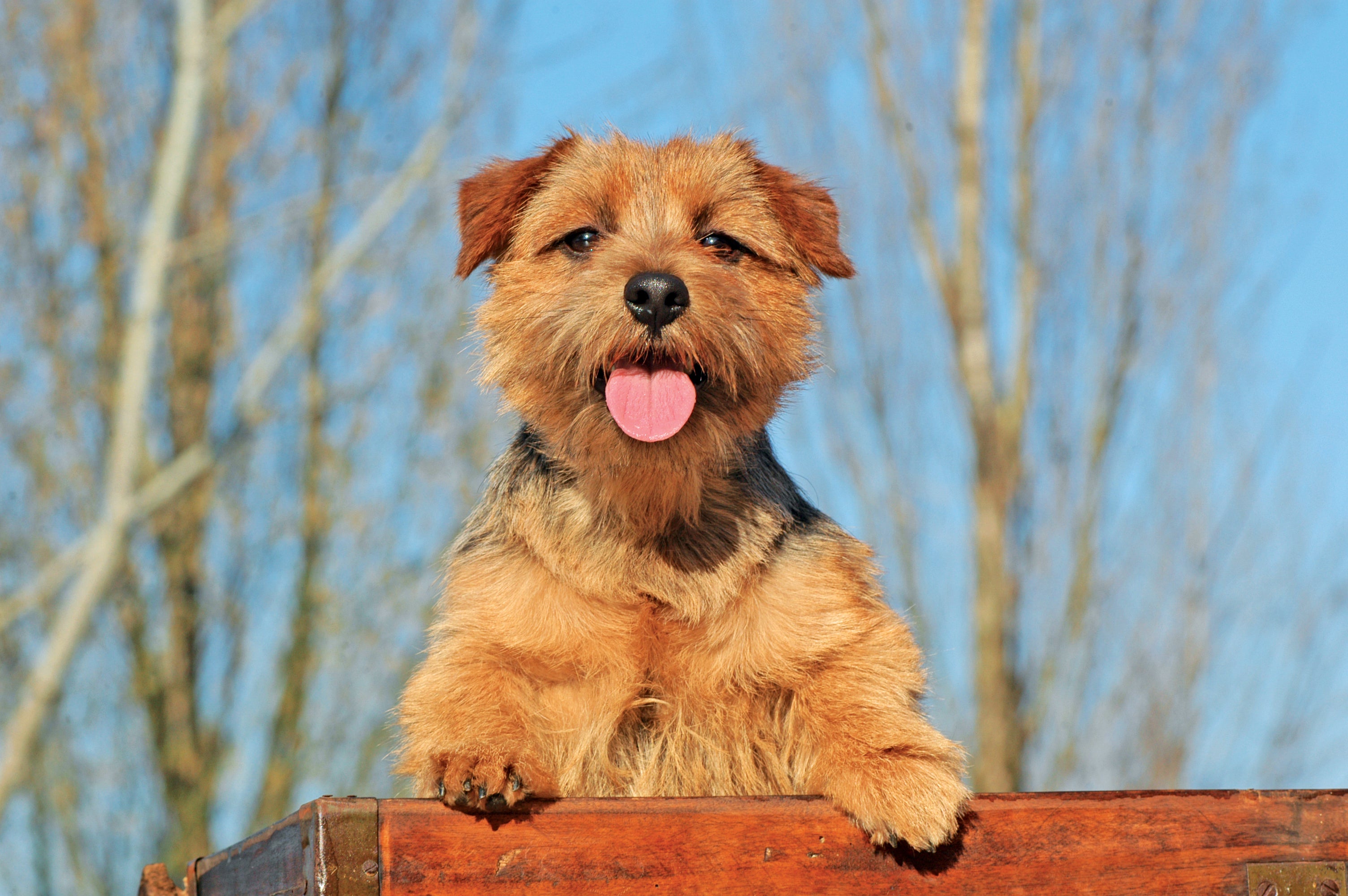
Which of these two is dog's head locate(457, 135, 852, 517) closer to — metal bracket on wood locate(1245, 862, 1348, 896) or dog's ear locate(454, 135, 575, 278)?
dog's ear locate(454, 135, 575, 278)

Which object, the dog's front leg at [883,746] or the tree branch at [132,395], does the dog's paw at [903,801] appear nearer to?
the dog's front leg at [883,746]

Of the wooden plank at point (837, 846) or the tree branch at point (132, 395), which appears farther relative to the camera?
the tree branch at point (132, 395)

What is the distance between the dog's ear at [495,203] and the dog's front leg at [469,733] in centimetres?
103

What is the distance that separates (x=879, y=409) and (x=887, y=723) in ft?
25.7

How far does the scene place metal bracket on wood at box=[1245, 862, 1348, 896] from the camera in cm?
262

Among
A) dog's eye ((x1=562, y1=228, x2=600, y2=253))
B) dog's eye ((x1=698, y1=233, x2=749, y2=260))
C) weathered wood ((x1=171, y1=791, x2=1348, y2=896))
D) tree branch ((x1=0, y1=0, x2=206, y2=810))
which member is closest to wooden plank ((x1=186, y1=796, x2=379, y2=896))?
weathered wood ((x1=171, y1=791, x2=1348, y2=896))

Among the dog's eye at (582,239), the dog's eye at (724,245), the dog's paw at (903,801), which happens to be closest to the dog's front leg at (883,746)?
the dog's paw at (903,801)

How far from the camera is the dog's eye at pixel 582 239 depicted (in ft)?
10.1

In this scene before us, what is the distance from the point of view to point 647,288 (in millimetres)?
2652

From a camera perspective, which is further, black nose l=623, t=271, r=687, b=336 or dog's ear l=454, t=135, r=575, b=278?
dog's ear l=454, t=135, r=575, b=278

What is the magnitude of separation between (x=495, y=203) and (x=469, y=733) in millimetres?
1438

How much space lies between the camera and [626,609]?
2.79m

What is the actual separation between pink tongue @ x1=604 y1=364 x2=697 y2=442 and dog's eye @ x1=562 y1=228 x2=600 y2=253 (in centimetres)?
45

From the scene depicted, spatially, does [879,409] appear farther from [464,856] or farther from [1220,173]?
[464,856]
